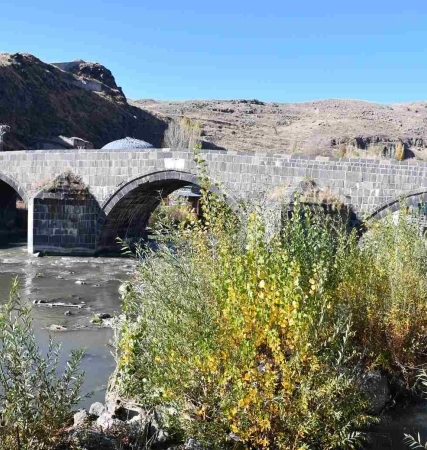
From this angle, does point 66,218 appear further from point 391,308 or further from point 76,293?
point 391,308

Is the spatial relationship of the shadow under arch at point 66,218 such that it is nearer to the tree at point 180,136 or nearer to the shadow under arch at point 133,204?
the shadow under arch at point 133,204

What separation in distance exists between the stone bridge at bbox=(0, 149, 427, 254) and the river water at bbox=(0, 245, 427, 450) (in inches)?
39.8

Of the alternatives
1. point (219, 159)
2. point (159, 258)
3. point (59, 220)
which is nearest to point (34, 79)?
point (59, 220)

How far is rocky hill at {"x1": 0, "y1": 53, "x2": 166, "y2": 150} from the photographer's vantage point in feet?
118

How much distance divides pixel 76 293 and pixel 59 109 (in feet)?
106

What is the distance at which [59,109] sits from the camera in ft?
134

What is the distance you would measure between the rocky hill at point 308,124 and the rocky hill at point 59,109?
725 centimetres

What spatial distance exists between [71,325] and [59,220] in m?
8.11

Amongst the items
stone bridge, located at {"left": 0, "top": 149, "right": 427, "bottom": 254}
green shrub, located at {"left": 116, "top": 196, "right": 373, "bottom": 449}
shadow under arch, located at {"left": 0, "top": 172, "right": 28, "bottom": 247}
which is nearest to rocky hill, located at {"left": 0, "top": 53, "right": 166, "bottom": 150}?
shadow under arch, located at {"left": 0, "top": 172, "right": 28, "bottom": 247}

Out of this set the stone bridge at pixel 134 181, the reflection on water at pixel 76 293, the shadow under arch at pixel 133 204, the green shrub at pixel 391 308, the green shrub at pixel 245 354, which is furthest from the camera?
the shadow under arch at pixel 133 204

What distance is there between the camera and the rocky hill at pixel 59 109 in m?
36.1

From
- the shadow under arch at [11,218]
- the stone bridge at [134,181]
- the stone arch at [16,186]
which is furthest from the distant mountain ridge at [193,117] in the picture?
the stone arch at [16,186]

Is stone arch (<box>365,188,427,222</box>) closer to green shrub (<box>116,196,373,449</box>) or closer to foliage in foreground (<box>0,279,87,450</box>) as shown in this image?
green shrub (<box>116,196,373,449</box>)

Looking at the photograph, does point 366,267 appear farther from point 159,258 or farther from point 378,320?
point 159,258
